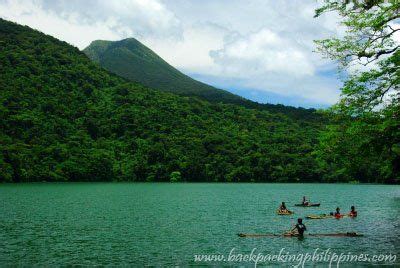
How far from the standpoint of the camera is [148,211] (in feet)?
201

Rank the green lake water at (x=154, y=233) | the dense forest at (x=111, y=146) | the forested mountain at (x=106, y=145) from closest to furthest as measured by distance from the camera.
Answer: the green lake water at (x=154, y=233), the forested mountain at (x=106, y=145), the dense forest at (x=111, y=146)

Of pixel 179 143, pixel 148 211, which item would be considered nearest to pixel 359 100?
pixel 148 211

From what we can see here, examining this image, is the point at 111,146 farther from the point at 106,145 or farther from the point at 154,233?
the point at 154,233

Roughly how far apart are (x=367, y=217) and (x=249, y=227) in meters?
20.5

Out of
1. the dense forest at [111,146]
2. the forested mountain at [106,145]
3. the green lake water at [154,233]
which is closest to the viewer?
the green lake water at [154,233]

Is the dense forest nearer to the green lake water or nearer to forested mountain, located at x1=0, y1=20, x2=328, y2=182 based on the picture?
forested mountain, located at x1=0, y1=20, x2=328, y2=182

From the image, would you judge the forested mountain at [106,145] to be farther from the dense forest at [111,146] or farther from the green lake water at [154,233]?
the green lake water at [154,233]

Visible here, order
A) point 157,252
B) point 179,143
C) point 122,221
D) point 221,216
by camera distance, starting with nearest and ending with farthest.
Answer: point 157,252
point 122,221
point 221,216
point 179,143

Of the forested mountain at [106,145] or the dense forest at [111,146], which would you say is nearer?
the forested mountain at [106,145]

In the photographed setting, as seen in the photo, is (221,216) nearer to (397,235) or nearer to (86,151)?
(397,235)

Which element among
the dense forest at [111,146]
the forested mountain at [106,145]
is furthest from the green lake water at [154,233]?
the dense forest at [111,146]

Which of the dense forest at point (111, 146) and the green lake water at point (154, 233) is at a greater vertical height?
the dense forest at point (111, 146)

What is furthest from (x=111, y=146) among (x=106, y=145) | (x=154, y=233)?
(x=154, y=233)

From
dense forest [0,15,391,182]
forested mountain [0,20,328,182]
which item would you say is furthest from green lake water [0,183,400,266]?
dense forest [0,15,391,182]
